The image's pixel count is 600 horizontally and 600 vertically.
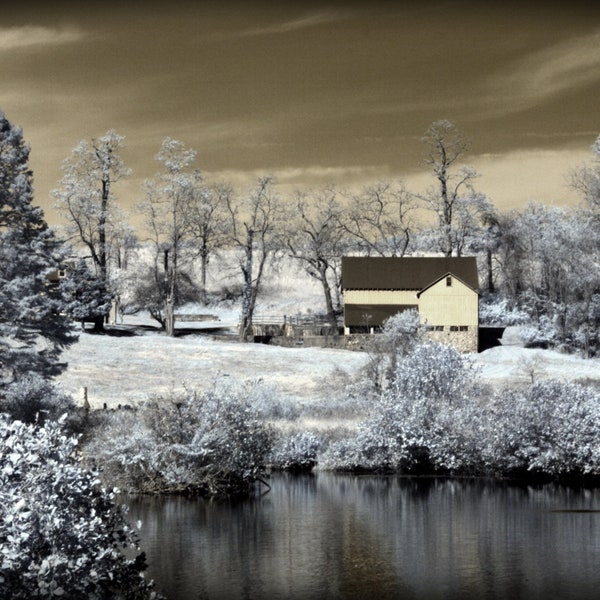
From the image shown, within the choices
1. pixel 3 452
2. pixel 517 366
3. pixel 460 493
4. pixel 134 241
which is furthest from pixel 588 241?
pixel 3 452

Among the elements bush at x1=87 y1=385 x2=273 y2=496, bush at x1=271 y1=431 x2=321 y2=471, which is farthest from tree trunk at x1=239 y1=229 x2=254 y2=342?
bush at x1=87 y1=385 x2=273 y2=496

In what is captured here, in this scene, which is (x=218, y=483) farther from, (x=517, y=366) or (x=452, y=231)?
(x=452, y=231)

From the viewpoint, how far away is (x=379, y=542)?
27.8m

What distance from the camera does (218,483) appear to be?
117 ft

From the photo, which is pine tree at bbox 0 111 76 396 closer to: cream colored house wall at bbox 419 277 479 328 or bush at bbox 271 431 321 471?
bush at bbox 271 431 321 471

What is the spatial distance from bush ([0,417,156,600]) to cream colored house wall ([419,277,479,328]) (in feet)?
200

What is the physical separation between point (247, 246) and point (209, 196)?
201 inches

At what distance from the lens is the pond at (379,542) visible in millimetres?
22859

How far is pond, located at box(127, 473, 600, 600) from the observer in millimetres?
22859

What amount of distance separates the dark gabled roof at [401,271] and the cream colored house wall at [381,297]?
0.31 metres

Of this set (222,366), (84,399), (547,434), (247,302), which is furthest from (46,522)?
(247,302)

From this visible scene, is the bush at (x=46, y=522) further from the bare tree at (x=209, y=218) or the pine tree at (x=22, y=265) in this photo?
the bare tree at (x=209, y=218)

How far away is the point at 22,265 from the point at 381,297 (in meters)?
41.1

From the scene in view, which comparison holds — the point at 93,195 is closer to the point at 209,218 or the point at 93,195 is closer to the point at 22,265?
the point at 209,218
